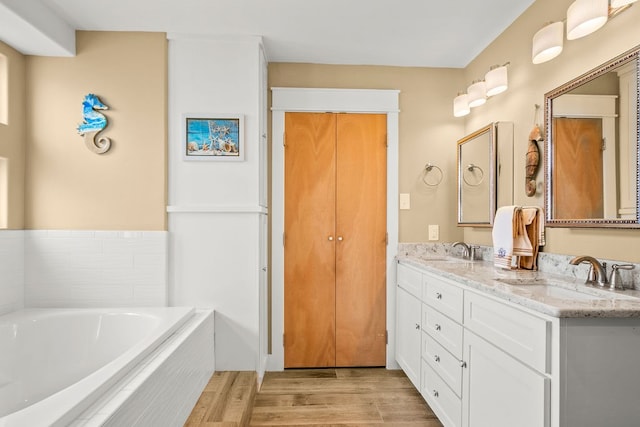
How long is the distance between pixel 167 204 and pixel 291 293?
1.13 meters

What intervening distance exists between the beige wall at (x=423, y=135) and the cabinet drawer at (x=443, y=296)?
78 cm

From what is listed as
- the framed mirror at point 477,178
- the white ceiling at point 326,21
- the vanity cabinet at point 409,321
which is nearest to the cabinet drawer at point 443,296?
the vanity cabinet at point 409,321

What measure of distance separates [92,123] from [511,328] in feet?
8.64

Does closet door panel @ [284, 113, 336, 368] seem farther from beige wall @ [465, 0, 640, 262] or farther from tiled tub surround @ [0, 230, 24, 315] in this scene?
tiled tub surround @ [0, 230, 24, 315]

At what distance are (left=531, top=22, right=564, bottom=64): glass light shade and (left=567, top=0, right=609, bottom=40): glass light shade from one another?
0.15 m

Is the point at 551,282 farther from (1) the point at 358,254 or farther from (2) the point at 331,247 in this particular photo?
(2) the point at 331,247

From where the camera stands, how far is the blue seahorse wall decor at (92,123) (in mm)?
2369

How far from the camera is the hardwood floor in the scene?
193cm

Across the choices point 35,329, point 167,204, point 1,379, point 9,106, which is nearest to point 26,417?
point 1,379

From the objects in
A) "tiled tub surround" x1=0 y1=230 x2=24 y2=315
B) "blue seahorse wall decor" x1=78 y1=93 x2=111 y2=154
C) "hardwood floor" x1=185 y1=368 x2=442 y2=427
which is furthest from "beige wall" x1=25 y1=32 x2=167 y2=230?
"hardwood floor" x1=185 y1=368 x2=442 y2=427

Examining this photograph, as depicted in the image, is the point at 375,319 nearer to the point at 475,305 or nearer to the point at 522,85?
the point at 475,305

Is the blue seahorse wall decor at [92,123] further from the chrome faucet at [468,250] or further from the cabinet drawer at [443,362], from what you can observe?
the chrome faucet at [468,250]

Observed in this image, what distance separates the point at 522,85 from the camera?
2.15 metres

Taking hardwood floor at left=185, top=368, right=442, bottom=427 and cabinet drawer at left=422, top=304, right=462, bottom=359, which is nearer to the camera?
cabinet drawer at left=422, top=304, right=462, bottom=359
